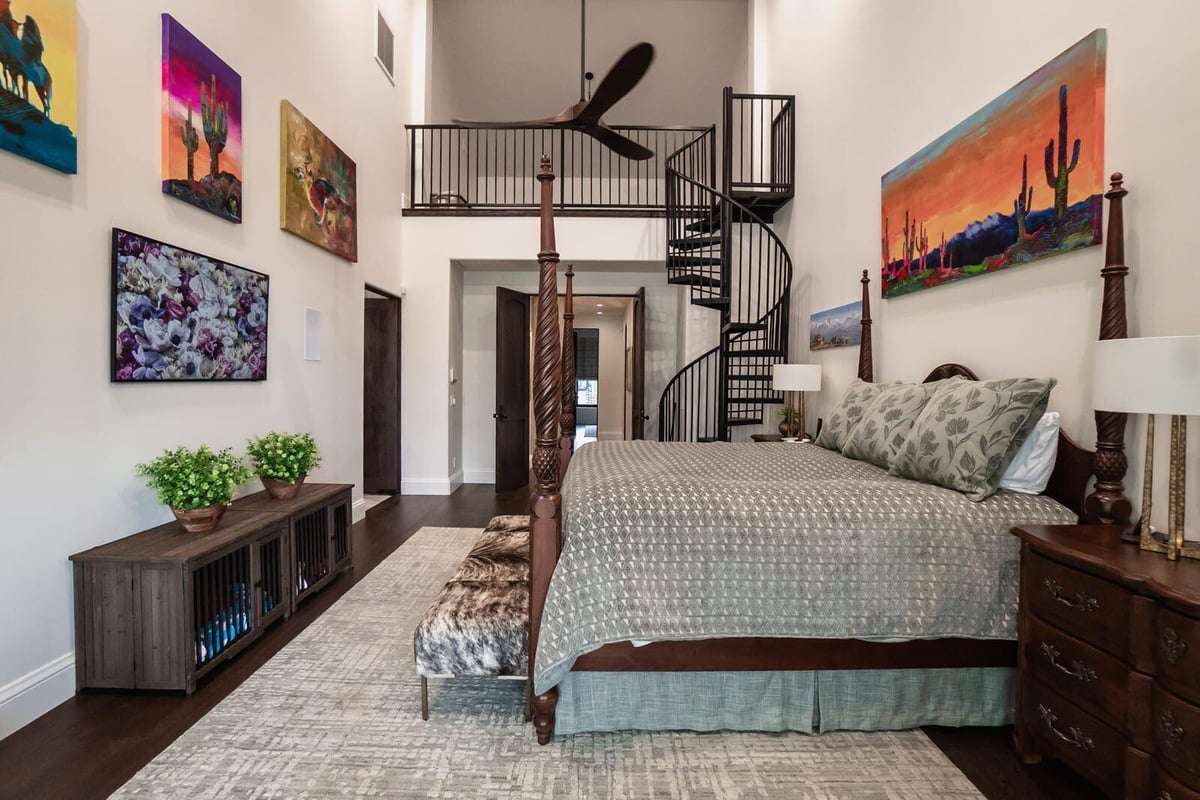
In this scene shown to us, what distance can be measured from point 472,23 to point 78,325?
6.31 metres

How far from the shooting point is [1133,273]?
6.13ft

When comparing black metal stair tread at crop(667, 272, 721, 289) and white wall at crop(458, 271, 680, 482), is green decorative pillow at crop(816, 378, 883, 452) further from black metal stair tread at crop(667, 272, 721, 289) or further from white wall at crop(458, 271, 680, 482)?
white wall at crop(458, 271, 680, 482)

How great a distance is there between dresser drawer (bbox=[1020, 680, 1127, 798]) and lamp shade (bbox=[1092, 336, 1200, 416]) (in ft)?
2.71

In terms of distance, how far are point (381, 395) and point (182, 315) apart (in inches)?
121

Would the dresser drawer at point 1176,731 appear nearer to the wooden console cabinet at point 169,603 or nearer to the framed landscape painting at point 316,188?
the wooden console cabinet at point 169,603

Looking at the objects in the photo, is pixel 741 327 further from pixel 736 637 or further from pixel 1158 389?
pixel 1158 389

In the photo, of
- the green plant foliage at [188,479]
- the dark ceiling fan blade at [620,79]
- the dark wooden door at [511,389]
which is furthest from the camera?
the dark wooden door at [511,389]

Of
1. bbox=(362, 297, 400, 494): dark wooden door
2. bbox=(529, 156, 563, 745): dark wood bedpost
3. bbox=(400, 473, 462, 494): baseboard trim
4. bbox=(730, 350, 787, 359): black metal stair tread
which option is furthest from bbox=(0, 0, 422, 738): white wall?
bbox=(730, 350, 787, 359): black metal stair tread

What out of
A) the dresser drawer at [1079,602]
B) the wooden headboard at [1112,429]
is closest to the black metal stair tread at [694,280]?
the wooden headboard at [1112,429]

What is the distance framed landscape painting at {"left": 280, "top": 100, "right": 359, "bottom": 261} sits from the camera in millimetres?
3577

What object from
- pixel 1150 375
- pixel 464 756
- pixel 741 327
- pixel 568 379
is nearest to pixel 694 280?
pixel 741 327

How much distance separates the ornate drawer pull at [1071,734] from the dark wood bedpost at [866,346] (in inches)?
86.1

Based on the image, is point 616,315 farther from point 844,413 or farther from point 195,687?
point 195,687

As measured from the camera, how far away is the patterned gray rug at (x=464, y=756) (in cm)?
166
